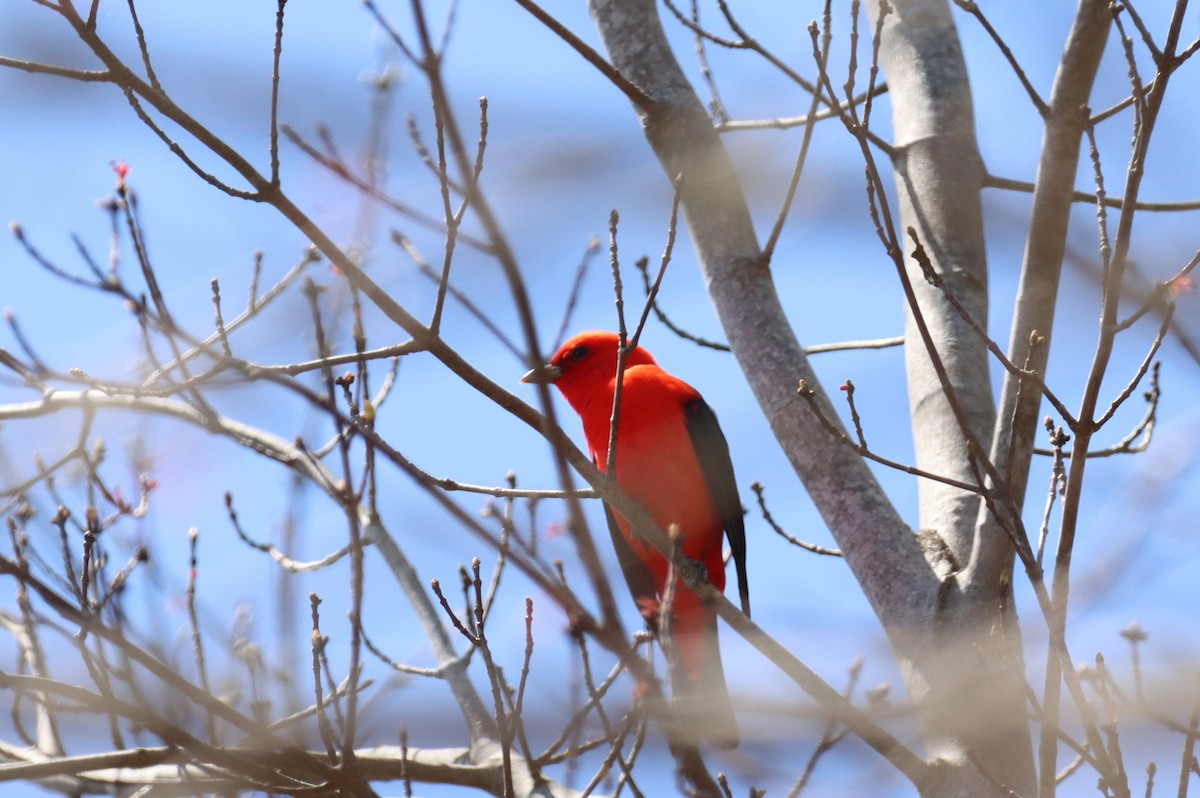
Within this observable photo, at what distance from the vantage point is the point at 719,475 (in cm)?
544

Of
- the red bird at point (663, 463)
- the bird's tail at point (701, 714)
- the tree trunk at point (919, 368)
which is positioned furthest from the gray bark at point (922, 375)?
the red bird at point (663, 463)

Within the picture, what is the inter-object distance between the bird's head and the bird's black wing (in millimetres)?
444

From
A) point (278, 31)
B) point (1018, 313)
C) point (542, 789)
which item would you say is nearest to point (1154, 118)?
point (1018, 313)

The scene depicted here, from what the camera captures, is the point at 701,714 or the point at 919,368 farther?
the point at 919,368

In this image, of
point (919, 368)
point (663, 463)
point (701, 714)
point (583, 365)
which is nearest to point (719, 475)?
point (663, 463)

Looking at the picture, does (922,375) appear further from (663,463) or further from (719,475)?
(719,475)

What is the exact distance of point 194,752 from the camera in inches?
97.7

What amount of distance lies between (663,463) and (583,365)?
0.76 m

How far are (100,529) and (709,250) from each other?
6.81 ft

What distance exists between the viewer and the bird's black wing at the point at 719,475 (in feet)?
17.5

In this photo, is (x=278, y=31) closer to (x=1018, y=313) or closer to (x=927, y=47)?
(x=1018, y=313)

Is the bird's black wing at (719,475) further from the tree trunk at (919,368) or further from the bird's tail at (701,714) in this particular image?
the bird's tail at (701,714)

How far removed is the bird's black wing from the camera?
210 inches

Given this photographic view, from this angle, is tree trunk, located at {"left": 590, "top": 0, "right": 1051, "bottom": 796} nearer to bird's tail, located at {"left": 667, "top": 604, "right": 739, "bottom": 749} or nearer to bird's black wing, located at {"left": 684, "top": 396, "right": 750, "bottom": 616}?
bird's tail, located at {"left": 667, "top": 604, "right": 739, "bottom": 749}
